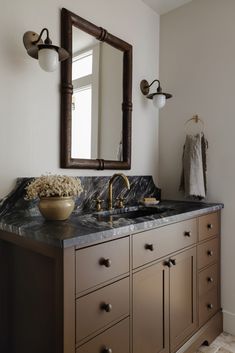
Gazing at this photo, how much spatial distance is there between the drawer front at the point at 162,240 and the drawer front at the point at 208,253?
0.45 feet

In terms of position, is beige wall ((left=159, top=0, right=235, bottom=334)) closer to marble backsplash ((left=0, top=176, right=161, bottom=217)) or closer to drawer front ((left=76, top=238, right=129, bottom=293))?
marble backsplash ((left=0, top=176, right=161, bottom=217))

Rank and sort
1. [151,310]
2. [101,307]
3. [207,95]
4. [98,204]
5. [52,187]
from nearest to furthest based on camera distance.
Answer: [101,307], [52,187], [151,310], [98,204], [207,95]

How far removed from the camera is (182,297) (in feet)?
5.51

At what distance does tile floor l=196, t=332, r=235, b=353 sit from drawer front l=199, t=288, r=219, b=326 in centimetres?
18

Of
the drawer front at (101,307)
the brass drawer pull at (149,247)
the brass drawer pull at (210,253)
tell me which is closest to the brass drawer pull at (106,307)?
the drawer front at (101,307)

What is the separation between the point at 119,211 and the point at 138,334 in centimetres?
74

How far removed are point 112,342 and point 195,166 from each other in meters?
1.32

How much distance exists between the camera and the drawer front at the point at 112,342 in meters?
1.11

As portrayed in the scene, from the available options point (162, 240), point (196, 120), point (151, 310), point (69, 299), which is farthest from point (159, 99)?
point (69, 299)

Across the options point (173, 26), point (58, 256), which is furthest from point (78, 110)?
point (173, 26)

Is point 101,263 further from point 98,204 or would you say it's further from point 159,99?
point 159,99

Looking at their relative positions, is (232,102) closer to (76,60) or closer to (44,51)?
(76,60)

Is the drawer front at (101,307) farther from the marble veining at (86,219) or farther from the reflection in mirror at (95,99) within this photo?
the reflection in mirror at (95,99)

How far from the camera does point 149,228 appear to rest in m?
1.41
